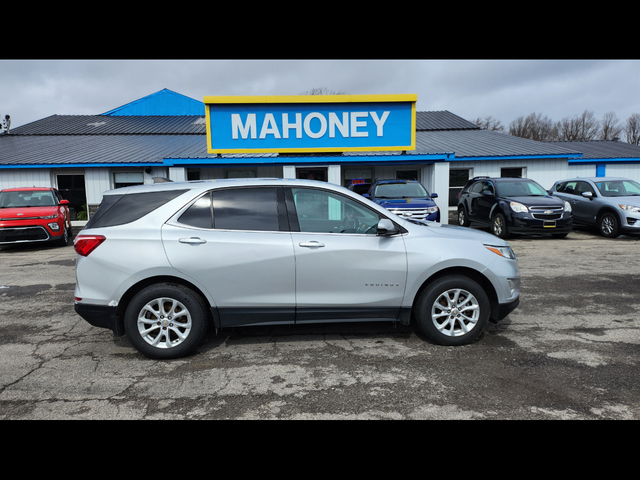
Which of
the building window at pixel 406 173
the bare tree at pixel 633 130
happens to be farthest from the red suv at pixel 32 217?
the bare tree at pixel 633 130

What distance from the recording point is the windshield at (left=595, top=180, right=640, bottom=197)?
1292 cm

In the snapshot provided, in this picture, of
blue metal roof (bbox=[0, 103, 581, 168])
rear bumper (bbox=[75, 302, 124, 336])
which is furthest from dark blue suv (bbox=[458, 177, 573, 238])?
rear bumper (bbox=[75, 302, 124, 336])

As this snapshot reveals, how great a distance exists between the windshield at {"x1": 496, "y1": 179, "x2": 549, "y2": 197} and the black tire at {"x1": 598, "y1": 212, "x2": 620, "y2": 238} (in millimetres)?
1804

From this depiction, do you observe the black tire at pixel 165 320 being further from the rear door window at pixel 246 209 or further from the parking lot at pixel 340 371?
the rear door window at pixel 246 209

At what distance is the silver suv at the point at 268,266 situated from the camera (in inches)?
158

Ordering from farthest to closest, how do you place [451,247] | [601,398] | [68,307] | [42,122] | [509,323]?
[42,122], [68,307], [509,323], [451,247], [601,398]

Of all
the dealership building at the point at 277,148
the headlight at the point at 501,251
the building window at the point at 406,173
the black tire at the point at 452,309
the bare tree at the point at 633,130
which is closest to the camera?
the black tire at the point at 452,309

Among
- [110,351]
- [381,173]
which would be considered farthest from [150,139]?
[110,351]

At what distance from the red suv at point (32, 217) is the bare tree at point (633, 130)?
69096mm

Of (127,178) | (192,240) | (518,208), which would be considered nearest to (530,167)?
(518,208)

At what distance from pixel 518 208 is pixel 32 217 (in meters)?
14.2
